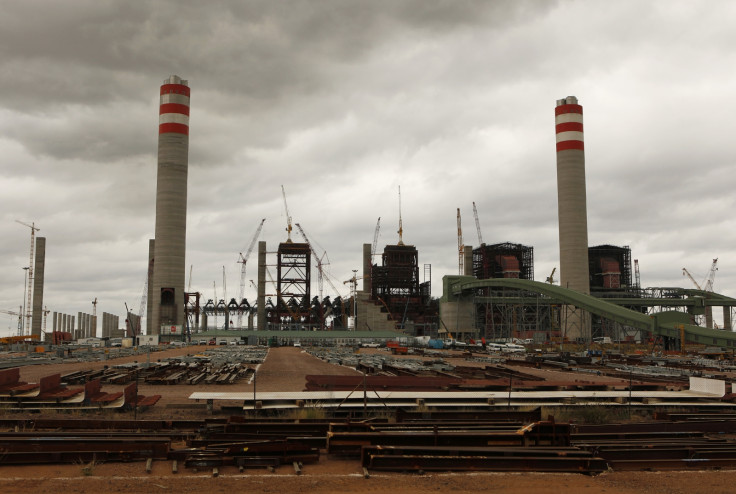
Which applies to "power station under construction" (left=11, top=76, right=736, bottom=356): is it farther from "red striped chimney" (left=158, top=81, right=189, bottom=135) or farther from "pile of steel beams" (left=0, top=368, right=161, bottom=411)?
"pile of steel beams" (left=0, top=368, right=161, bottom=411)

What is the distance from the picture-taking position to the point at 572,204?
379 feet

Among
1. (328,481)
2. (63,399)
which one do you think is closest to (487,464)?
(328,481)

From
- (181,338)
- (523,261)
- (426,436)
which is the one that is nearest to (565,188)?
(523,261)

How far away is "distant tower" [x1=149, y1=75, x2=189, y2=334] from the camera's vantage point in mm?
113375

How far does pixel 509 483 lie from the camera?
14.8 m

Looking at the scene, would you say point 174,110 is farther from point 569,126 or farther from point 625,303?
point 625,303

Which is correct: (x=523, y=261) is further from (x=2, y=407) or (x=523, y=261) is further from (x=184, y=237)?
(x=2, y=407)

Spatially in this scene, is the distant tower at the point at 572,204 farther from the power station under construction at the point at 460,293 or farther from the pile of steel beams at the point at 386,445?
the pile of steel beams at the point at 386,445

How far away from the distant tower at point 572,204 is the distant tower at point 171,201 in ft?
237

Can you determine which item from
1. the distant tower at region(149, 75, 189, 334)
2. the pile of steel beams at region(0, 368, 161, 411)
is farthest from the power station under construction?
the pile of steel beams at region(0, 368, 161, 411)

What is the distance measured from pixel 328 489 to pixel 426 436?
4.54m

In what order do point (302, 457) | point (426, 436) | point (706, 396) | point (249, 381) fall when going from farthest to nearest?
point (249, 381) → point (706, 396) → point (426, 436) → point (302, 457)

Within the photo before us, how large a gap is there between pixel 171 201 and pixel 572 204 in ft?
248

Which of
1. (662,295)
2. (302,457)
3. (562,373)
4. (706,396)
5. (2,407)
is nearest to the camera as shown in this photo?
(302,457)
